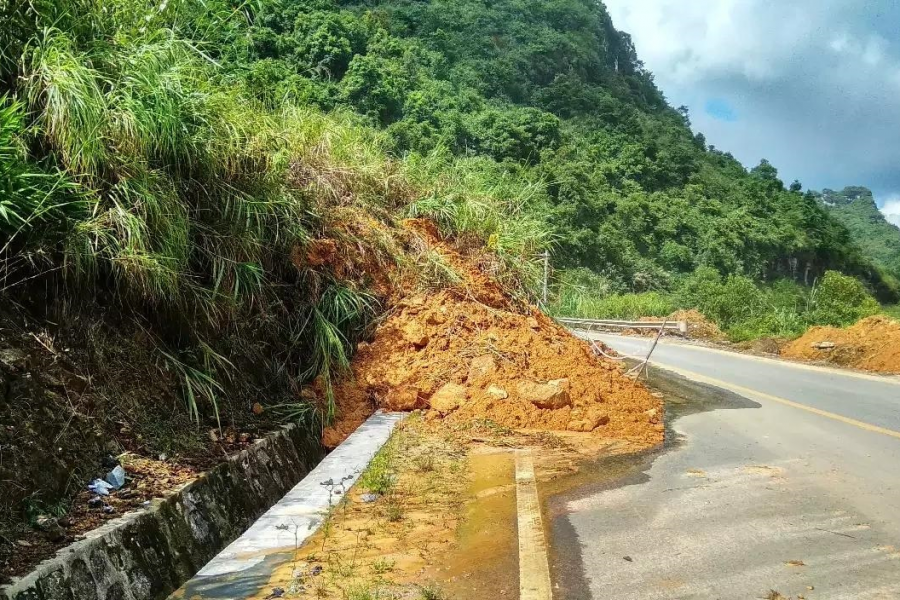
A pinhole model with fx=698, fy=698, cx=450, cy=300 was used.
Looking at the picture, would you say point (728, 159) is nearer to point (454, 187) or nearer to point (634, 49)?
point (634, 49)

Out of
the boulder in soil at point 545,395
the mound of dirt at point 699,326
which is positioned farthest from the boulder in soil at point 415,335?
the mound of dirt at point 699,326

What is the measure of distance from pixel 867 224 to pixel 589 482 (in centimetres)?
11890

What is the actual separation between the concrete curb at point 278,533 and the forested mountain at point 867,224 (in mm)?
76758

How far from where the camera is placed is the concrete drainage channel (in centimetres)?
329

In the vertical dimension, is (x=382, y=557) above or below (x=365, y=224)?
below

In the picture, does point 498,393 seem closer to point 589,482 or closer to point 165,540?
point 589,482

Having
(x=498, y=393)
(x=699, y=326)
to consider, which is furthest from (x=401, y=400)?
(x=699, y=326)

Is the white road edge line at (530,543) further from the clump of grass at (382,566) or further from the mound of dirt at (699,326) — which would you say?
the mound of dirt at (699,326)

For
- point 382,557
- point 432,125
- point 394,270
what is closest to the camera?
point 382,557

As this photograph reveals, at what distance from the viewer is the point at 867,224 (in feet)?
347

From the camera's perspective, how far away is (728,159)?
Answer: 259 ft

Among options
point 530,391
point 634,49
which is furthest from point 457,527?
point 634,49

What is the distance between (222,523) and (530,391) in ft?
12.1

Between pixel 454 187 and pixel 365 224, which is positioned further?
pixel 454 187
